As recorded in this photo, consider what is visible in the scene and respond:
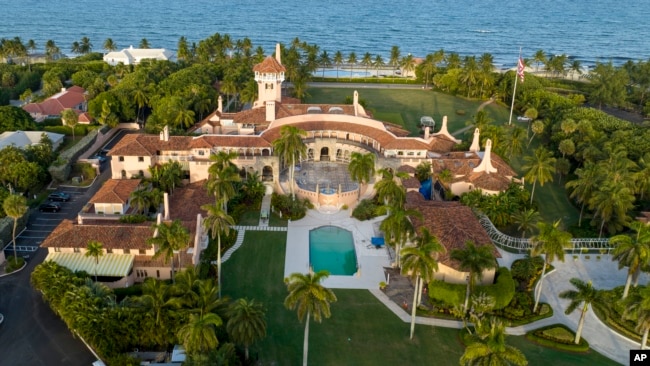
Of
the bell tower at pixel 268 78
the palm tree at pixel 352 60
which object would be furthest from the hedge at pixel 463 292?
the palm tree at pixel 352 60

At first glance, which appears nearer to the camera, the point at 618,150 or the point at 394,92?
the point at 618,150

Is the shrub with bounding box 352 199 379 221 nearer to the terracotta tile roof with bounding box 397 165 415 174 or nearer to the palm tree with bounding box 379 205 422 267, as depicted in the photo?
the terracotta tile roof with bounding box 397 165 415 174

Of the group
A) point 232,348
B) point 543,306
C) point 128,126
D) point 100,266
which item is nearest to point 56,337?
point 100,266

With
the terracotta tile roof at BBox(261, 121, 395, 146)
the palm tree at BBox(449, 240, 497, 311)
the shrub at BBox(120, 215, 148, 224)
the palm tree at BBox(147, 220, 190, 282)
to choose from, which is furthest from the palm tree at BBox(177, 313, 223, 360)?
the terracotta tile roof at BBox(261, 121, 395, 146)

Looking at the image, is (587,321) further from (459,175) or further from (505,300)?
(459,175)

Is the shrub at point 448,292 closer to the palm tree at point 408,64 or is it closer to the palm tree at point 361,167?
the palm tree at point 361,167

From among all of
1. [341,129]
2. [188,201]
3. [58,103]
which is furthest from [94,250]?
[58,103]

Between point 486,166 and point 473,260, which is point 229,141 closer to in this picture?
point 486,166
